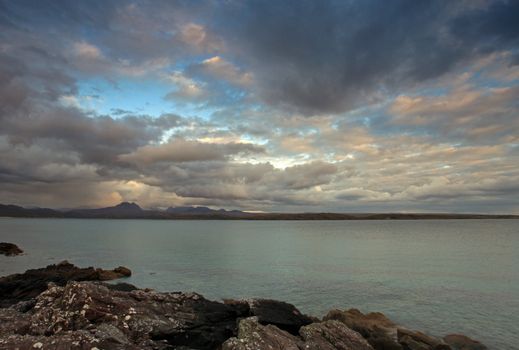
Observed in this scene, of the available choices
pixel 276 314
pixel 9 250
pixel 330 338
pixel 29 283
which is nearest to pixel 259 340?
pixel 330 338

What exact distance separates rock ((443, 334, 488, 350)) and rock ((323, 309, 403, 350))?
10.8 ft

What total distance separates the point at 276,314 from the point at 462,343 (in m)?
12.3

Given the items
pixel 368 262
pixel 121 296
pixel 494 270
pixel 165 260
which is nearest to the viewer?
pixel 121 296

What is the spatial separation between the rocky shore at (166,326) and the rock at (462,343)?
56 mm

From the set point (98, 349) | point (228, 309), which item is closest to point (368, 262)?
point (228, 309)

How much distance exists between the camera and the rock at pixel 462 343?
22000 mm

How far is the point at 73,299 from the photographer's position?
54.7 ft

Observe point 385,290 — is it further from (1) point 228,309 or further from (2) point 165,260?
(2) point 165,260

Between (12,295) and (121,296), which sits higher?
(121,296)

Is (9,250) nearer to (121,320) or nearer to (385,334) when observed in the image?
(121,320)

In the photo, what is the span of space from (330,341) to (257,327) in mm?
3555

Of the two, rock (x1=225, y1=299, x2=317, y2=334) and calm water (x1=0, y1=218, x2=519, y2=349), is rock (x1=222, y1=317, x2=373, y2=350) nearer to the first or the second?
rock (x1=225, y1=299, x2=317, y2=334)

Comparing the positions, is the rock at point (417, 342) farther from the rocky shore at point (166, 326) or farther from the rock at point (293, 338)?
the rock at point (293, 338)

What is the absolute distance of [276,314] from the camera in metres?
19.5
